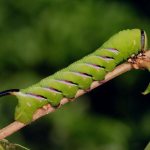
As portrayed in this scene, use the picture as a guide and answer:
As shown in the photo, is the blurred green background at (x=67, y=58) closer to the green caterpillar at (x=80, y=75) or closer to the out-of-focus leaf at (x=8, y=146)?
the green caterpillar at (x=80, y=75)

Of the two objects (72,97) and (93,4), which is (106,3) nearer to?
(93,4)

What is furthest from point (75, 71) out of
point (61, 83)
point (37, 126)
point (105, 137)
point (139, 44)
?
point (37, 126)

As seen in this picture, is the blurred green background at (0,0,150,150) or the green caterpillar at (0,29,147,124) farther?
the blurred green background at (0,0,150,150)

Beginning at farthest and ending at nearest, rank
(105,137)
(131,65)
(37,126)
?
1. (37,126)
2. (105,137)
3. (131,65)

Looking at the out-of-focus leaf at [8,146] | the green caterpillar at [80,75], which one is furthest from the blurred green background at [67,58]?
the out-of-focus leaf at [8,146]

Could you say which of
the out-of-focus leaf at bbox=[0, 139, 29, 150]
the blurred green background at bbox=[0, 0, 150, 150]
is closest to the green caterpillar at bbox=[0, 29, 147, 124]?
the out-of-focus leaf at bbox=[0, 139, 29, 150]

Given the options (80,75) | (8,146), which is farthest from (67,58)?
(8,146)

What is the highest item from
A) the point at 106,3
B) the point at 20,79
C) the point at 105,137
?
the point at 106,3

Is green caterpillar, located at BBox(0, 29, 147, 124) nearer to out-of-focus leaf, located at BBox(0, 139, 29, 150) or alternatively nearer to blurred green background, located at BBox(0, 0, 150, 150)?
out-of-focus leaf, located at BBox(0, 139, 29, 150)
